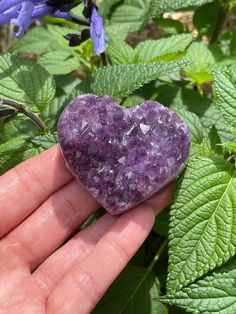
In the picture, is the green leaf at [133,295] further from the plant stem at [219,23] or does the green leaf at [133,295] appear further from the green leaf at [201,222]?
the plant stem at [219,23]

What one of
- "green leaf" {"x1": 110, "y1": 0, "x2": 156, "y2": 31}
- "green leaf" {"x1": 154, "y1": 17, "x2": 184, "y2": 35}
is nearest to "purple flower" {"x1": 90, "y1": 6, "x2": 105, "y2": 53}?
"green leaf" {"x1": 110, "y1": 0, "x2": 156, "y2": 31}

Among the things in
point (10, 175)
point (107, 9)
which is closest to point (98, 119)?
point (10, 175)

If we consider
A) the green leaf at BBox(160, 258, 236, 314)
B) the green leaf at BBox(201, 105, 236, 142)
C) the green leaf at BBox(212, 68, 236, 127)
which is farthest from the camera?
the green leaf at BBox(201, 105, 236, 142)

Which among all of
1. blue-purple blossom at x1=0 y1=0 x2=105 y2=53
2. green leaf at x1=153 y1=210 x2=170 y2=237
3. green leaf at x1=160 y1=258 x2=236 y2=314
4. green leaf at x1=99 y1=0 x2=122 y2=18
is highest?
blue-purple blossom at x1=0 y1=0 x2=105 y2=53

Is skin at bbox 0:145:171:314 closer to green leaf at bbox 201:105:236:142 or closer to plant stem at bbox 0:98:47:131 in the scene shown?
plant stem at bbox 0:98:47:131

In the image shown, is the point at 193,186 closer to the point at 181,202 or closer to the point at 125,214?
the point at 181,202

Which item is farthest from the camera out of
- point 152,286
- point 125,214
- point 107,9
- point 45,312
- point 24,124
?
point 107,9

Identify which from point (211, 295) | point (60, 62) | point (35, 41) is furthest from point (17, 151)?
point (35, 41)

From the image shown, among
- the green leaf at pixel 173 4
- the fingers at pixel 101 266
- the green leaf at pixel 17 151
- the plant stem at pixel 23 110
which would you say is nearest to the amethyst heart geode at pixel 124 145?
the fingers at pixel 101 266
